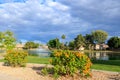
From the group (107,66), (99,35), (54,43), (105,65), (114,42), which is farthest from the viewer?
(54,43)

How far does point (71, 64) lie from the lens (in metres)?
12.0

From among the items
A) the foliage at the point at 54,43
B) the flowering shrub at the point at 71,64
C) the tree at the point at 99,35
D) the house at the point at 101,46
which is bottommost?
the flowering shrub at the point at 71,64

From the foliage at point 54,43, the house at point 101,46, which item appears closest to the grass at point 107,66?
the foliage at point 54,43

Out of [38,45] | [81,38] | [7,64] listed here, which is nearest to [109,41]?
[81,38]

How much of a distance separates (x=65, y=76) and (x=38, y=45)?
15346 centimetres

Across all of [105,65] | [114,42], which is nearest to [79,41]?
[114,42]

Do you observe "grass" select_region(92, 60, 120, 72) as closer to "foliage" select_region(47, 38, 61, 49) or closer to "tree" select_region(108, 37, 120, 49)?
"tree" select_region(108, 37, 120, 49)

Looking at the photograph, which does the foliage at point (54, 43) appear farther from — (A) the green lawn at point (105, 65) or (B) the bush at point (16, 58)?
(B) the bush at point (16, 58)

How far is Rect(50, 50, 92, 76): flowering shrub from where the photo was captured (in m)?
12.0

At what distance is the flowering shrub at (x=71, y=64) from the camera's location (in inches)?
473

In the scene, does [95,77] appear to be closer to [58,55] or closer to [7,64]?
[58,55]

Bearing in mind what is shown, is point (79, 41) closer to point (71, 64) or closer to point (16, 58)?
point (16, 58)

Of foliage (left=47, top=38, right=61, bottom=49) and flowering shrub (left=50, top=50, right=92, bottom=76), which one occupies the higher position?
foliage (left=47, top=38, right=61, bottom=49)

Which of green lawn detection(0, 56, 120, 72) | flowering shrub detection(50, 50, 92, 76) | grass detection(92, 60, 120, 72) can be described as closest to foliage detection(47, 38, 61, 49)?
green lawn detection(0, 56, 120, 72)
